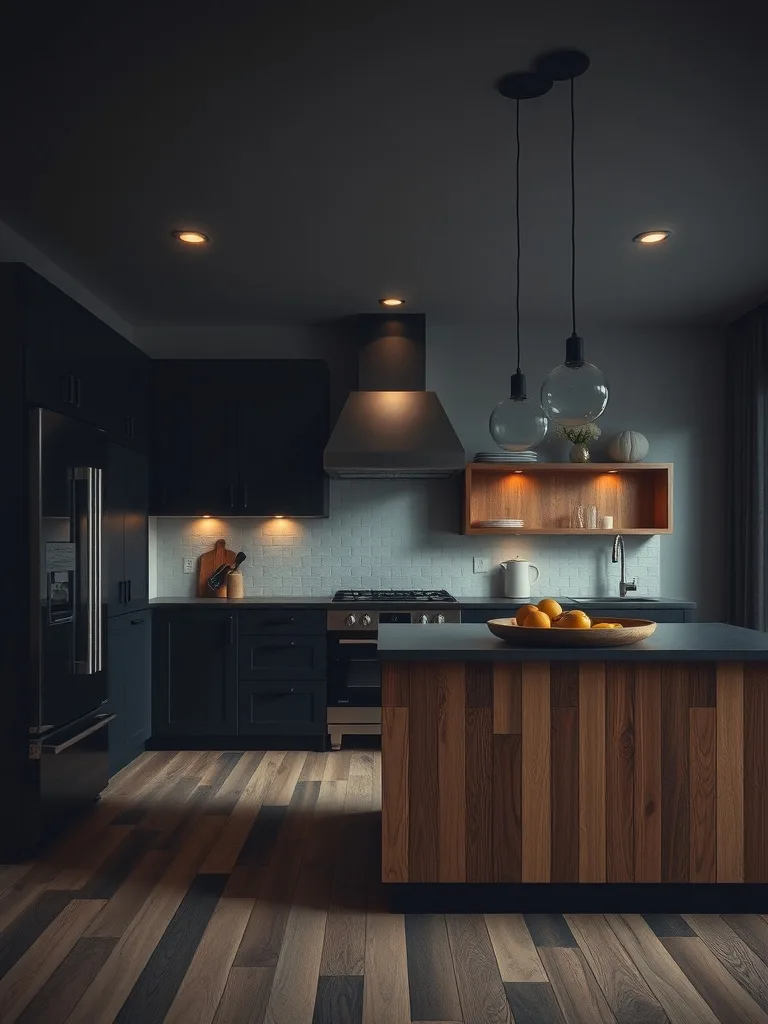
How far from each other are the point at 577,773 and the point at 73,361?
2.85 m

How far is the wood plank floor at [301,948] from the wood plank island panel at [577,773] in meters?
0.20

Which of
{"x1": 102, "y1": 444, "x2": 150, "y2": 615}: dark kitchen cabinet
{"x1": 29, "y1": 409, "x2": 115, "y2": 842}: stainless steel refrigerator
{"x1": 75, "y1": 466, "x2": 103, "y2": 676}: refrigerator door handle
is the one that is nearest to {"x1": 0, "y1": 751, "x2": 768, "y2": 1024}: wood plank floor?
{"x1": 29, "y1": 409, "x2": 115, "y2": 842}: stainless steel refrigerator

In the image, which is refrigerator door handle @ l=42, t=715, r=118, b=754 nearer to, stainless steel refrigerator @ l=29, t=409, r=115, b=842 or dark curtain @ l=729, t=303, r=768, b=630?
stainless steel refrigerator @ l=29, t=409, r=115, b=842

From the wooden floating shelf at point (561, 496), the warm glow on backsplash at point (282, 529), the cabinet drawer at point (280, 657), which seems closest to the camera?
the cabinet drawer at point (280, 657)

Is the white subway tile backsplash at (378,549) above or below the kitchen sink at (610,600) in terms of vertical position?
above

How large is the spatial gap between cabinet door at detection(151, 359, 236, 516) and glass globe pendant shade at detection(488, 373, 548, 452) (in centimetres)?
280

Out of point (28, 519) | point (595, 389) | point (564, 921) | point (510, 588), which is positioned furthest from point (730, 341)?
point (28, 519)

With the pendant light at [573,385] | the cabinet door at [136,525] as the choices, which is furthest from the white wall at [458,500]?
the pendant light at [573,385]

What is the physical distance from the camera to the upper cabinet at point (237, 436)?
5.56 metres

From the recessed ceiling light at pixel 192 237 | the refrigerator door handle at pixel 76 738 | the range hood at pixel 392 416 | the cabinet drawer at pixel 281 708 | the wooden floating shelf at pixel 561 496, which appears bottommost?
the cabinet drawer at pixel 281 708

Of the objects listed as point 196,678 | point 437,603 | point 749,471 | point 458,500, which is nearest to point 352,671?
point 437,603

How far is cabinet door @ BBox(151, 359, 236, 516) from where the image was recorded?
558 centimetres

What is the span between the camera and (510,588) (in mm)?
5664

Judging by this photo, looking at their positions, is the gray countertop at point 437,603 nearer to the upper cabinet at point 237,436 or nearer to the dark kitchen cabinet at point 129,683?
the dark kitchen cabinet at point 129,683
